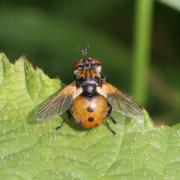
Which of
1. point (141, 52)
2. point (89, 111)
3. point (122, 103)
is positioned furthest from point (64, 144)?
point (141, 52)

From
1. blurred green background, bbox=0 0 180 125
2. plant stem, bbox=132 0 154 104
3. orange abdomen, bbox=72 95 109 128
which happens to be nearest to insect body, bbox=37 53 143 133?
orange abdomen, bbox=72 95 109 128

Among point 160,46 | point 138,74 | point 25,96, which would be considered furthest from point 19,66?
point 160,46

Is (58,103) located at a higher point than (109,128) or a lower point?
higher

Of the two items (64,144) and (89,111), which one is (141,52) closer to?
(89,111)

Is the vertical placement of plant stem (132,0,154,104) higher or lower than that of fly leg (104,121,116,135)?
higher

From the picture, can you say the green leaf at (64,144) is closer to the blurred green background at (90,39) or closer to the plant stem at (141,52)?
the plant stem at (141,52)

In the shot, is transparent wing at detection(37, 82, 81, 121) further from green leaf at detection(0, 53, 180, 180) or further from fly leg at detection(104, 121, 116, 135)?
fly leg at detection(104, 121, 116, 135)
